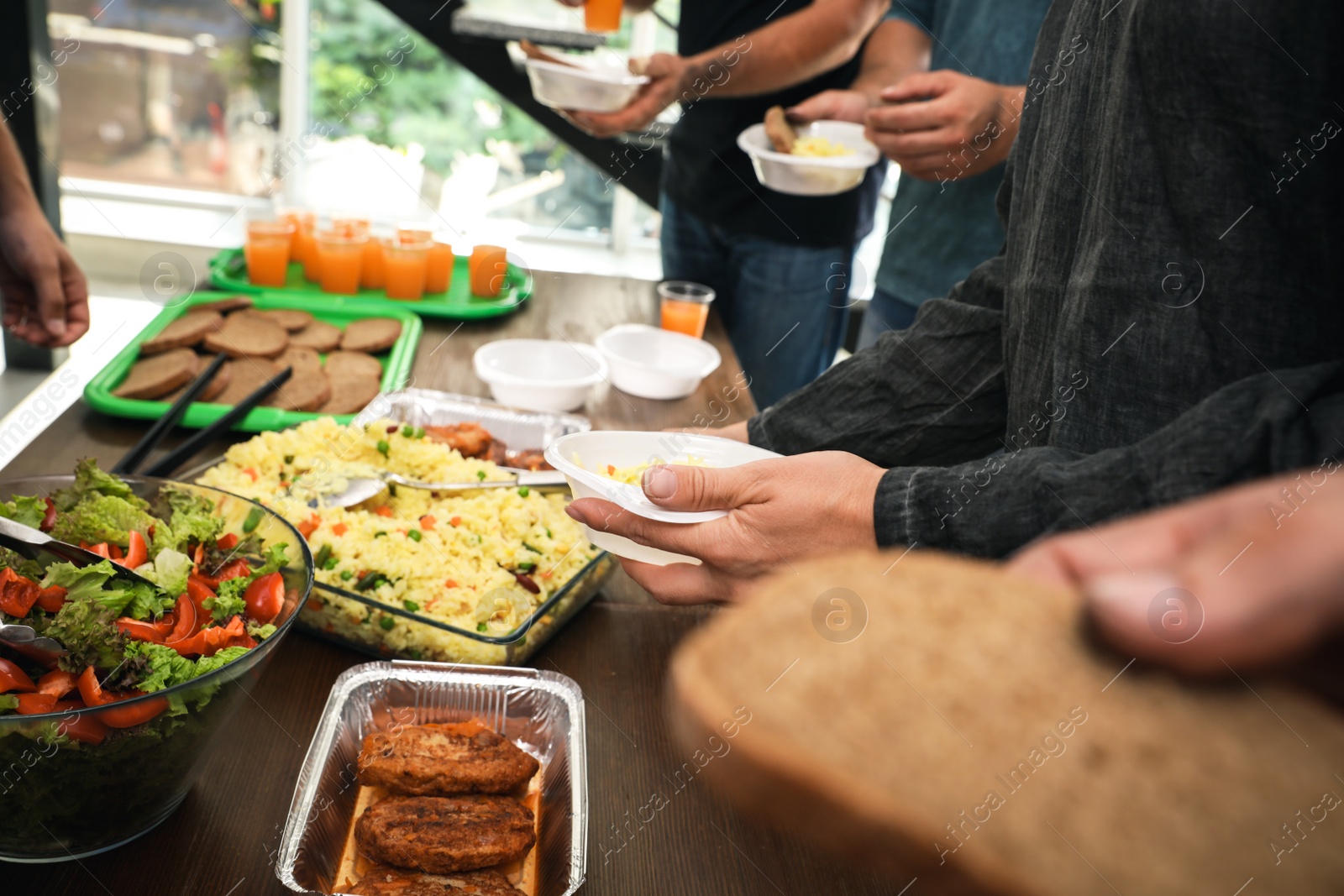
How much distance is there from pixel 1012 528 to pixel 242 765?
0.90 metres

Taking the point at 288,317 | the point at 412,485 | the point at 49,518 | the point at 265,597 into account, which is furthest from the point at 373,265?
the point at 265,597

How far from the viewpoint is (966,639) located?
502mm

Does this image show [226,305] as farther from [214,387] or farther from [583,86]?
[583,86]

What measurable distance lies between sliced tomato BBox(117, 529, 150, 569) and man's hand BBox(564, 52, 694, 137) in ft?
6.54

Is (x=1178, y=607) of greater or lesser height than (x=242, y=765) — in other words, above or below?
above

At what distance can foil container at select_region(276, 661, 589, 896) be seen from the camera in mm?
904

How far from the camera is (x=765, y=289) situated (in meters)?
2.98

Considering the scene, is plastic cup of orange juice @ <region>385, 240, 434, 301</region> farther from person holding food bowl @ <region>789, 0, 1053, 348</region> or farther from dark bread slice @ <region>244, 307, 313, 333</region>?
person holding food bowl @ <region>789, 0, 1053, 348</region>

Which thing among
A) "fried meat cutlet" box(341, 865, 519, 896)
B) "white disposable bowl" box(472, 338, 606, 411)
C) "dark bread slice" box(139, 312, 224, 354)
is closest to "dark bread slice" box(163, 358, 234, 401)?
"dark bread slice" box(139, 312, 224, 354)

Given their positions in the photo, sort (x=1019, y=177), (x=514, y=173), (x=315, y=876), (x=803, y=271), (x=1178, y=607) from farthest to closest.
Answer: (x=514, y=173) < (x=803, y=271) < (x=1019, y=177) < (x=315, y=876) < (x=1178, y=607)

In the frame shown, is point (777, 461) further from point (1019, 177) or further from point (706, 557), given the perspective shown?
point (1019, 177)

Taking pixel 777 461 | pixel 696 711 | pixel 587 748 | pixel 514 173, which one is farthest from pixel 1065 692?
pixel 514 173

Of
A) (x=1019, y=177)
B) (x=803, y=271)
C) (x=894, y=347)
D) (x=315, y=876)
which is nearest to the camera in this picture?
(x=315, y=876)

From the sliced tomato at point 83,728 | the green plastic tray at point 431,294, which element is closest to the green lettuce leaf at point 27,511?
the sliced tomato at point 83,728
